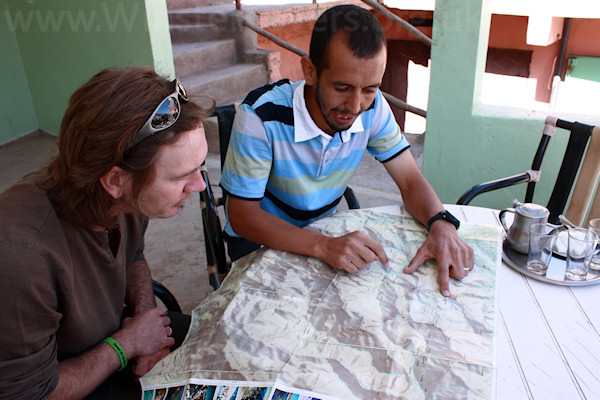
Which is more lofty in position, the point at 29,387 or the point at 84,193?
the point at 84,193

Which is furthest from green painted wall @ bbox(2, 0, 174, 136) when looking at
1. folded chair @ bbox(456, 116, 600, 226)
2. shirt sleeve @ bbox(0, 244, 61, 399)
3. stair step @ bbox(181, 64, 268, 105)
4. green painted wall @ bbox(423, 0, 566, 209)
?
shirt sleeve @ bbox(0, 244, 61, 399)

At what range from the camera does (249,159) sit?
159cm

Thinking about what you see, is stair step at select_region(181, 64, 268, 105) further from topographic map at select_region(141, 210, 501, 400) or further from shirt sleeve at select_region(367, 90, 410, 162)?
topographic map at select_region(141, 210, 501, 400)

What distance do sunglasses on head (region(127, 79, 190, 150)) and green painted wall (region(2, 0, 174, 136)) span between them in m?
2.60

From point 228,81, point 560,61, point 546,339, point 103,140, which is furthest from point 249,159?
point 560,61

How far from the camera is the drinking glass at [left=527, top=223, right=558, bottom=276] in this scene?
53.4 inches

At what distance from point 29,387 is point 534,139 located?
2.50 metres

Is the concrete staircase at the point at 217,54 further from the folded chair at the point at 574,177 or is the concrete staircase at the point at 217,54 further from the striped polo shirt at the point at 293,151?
the folded chair at the point at 574,177

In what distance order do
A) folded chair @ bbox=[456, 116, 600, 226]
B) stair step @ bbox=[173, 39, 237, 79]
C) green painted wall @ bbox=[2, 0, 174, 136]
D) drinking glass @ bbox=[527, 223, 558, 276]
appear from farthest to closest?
stair step @ bbox=[173, 39, 237, 79] → green painted wall @ bbox=[2, 0, 174, 136] → folded chair @ bbox=[456, 116, 600, 226] → drinking glass @ bbox=[527, 223, 558, 276]

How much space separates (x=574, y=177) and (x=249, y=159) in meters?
1.38

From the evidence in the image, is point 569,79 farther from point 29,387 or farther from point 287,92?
point 29,387

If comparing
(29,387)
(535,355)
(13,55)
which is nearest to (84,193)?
(29,387)

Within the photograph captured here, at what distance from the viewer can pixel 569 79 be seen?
6348 mm

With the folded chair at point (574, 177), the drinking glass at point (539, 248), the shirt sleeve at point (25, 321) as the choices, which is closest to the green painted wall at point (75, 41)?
the folded chair at point (574, 177)
